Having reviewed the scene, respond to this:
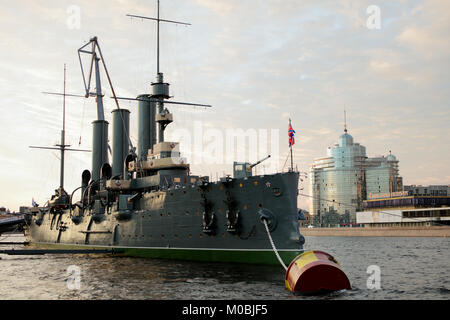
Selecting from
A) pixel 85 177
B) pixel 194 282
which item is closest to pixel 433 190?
pixel 85 177

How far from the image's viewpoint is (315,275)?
16.9m

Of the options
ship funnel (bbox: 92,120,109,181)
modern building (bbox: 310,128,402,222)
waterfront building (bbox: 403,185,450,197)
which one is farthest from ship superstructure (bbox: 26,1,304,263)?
modern building (bbox: 310,128,402,222)

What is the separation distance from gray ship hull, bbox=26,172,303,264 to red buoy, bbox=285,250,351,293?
764 centimetres

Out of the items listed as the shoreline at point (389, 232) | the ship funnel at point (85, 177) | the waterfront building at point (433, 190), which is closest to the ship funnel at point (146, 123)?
the ship funnel at point (85, 177)

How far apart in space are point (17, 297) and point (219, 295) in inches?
366

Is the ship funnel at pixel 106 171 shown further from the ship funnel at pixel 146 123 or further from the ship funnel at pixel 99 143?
the ship funnel at pixel 99 143

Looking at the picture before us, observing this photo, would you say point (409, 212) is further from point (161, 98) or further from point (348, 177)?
point (161, 98)

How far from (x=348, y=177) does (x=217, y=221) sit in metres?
153

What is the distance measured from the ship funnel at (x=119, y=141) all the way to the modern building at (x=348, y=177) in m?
128

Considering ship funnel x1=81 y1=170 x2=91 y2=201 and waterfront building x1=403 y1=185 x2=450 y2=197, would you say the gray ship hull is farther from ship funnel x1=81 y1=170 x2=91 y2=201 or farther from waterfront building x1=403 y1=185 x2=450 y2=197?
waterfront building x1=403 y1=185 x2=450 y2=197

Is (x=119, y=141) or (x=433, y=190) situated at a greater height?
(x=119, y=141)

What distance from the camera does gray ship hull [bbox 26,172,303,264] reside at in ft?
84.9

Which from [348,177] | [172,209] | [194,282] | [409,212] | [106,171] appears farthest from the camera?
[348,177]

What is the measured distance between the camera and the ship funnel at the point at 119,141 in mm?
49156
